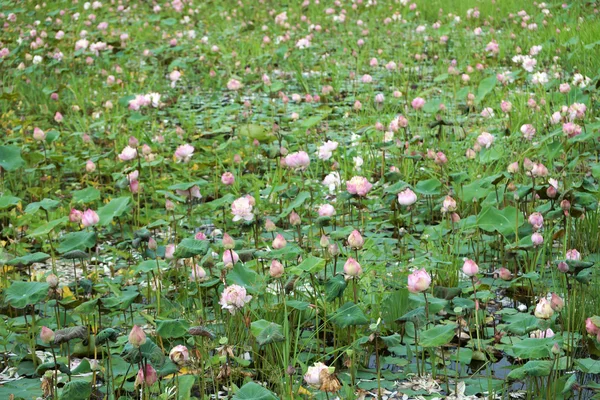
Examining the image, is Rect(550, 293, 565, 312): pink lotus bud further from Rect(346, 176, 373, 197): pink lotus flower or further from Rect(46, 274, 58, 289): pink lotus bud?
Rect(46, 274, 58, 289): pink lotus bud

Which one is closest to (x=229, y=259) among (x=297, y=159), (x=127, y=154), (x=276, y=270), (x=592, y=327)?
(x=276, y=270)

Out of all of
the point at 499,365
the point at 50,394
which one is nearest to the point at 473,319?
the point at 499,365

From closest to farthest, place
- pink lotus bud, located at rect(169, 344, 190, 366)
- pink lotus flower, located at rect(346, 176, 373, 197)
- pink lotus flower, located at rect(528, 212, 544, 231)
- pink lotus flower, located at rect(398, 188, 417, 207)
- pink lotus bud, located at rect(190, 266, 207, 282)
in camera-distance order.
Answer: pink lotus bud, located at rect(169, 344, 190, 366) → pink lotus bud, located at rect(190, 266, 207, 282) → pink lotus flower, located at rect(528, 212, 544, 231) → pink lotus flower, located at rect(346, 176, 373, 197) → pink lotus flower, located at rect(398, 188, 417, 207)

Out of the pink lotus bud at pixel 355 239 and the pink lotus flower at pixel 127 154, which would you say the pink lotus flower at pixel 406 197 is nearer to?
the pink lotus bud at pixel 355 239

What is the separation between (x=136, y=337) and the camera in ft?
5.17

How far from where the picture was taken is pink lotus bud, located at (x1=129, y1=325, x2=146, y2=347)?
1.57m

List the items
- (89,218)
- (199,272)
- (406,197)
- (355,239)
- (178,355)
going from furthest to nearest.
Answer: (406,197)
(89,218)
(199,272)
(355,239)
(178,355)

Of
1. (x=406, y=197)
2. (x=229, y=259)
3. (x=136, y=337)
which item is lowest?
(x=406, y=197)

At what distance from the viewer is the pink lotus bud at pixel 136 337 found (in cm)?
157

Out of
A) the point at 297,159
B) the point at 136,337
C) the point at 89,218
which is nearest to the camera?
the point at 136,337

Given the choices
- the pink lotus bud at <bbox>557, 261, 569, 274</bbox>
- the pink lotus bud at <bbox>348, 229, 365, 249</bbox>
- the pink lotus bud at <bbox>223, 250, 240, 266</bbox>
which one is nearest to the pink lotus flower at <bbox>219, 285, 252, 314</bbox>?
the pink lotus bud at <bbox>223, 250, 240, 266</bbox>

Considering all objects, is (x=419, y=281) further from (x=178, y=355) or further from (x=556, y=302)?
(x=178, y=355)

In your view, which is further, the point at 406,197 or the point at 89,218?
the point at 406,197

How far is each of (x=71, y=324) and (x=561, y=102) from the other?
2814 mm
